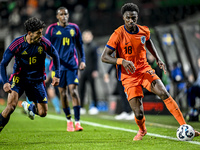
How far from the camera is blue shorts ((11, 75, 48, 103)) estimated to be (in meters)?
5.94

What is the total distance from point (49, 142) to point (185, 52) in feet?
25.2

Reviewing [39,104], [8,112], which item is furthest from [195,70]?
[8,112]

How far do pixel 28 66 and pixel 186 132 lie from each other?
2495mm

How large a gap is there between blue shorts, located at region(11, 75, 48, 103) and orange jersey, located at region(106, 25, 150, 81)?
4.31ft

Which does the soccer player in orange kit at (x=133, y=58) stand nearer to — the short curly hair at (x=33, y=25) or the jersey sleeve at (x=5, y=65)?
the short curly hair at (x=33, y=25)

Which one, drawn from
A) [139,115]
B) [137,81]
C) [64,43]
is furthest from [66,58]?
[139,115]

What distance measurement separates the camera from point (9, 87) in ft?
17.8

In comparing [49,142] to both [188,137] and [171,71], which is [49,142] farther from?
[171,71]

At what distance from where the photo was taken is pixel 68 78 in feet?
24.6

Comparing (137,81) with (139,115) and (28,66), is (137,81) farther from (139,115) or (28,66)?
(28,66)

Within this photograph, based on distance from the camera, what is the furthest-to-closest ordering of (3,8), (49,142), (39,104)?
(3,8)
(39,104)
(49,142)

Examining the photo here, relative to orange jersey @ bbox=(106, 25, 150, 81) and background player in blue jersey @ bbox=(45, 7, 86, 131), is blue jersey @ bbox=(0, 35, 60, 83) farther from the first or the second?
background player in blue jersey @ bbox=(45, 7, 86, 131)

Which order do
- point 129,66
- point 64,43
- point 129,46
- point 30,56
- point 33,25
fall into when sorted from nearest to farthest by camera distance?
1. point 129,66
2. point 33,25
3. point 129,46
4. point 30,56
5. point 64,43

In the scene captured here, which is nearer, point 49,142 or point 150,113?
point 49,142
